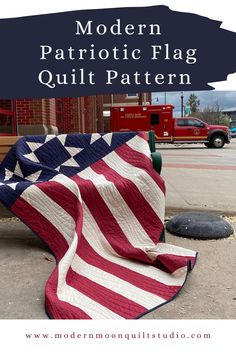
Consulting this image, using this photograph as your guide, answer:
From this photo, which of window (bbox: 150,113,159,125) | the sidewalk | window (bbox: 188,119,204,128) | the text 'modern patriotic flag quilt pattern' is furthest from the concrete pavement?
window (bbox: 188,119,204,128)

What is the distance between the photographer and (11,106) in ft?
25.8

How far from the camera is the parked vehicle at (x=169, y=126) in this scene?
75.0 feet

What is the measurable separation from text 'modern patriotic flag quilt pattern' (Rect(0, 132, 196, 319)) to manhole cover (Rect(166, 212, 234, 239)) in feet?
1.74

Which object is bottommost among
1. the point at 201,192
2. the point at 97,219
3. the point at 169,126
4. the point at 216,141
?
the point at 216,141

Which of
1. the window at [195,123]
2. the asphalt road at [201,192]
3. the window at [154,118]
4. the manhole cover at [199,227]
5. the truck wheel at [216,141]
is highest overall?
the window at [154,118]

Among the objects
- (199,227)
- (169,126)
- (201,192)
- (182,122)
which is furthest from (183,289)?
(182,122)

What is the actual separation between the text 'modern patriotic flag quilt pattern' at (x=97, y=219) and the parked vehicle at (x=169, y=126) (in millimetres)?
18824

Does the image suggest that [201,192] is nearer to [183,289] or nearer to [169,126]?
[183,289]

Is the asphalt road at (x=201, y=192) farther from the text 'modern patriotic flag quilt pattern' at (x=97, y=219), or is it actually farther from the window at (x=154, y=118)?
the window at (x=154, y=118)

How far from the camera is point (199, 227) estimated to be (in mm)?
4133

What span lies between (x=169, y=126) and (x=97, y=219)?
64.7 ft

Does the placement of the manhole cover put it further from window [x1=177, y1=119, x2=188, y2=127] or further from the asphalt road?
window [x1=177, y1=119, x2=188, y2=127]

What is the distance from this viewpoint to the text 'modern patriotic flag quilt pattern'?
270 centimetres

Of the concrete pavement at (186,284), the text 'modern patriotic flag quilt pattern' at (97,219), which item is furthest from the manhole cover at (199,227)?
the text 'modern patriotic flag quilt pattern' at (97,219)
